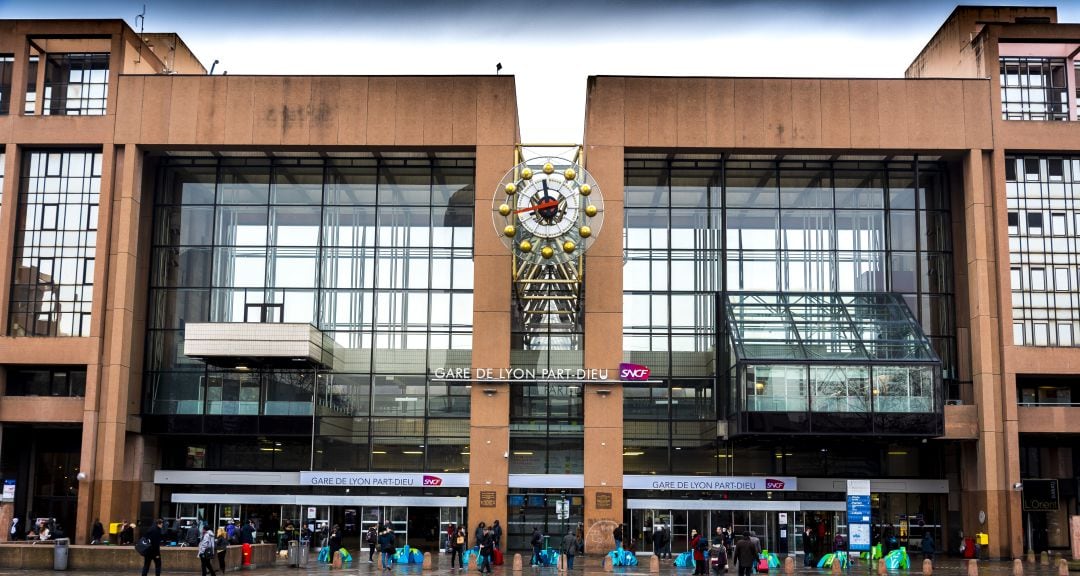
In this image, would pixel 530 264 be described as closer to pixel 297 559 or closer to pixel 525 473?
pixel 525 473

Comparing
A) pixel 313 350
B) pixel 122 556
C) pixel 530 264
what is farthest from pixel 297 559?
pixel 530 264

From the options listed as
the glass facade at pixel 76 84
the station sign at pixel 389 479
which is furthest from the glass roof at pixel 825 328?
the glass facade at pixel 76 84

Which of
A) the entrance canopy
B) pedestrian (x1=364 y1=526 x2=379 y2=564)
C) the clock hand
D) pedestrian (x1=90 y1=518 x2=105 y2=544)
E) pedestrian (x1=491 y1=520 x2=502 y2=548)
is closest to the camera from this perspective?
pedestrian (x1=491 y1=520 x2=502 y2=548)

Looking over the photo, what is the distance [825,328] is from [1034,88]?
15914mm

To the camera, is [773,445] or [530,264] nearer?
[530,264]

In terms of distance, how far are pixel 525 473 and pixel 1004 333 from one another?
21947mm

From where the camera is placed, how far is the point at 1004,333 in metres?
49.6

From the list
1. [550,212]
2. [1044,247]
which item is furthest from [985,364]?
[550,212]

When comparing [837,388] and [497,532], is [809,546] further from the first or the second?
[497,532]

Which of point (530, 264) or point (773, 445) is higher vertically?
point (530, 264)

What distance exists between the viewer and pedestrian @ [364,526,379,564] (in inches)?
1808

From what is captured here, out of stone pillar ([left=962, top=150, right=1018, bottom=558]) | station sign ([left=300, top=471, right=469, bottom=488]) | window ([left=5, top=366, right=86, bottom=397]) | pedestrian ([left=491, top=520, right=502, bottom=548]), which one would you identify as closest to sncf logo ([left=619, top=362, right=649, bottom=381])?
station sign ([left=300, top=471, right=469, bottom=488])

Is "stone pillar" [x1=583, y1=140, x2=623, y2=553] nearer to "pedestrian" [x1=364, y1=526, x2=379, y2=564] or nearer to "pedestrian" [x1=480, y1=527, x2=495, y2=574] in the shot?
"pedestrian" [x1=480, y1=527, x2=495, y2=574]

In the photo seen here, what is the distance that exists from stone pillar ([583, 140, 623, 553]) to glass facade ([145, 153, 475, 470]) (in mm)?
6119
